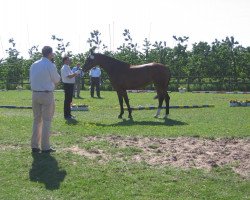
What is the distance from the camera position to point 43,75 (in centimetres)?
Answer: 973

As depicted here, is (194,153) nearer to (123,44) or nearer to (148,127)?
(148,127)

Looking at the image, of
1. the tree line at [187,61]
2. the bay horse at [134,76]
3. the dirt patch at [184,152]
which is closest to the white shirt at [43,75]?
the dirt patch at [184,152]

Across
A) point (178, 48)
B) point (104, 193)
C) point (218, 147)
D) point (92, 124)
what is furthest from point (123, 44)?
point (104, 193)

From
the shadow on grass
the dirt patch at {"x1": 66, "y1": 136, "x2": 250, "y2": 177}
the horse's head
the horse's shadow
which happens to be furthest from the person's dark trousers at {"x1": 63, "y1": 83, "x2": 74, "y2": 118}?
the dirt patch at {"x1": 66, "y1": 136, "x2": 250, "y2": 177}

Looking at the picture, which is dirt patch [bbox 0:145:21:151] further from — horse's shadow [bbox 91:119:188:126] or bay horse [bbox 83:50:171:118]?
bay horse [bbox 83:50:171:118]

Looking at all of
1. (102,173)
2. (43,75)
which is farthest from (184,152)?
(43,75)

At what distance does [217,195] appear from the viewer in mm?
7367

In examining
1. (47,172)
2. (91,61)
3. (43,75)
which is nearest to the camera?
(47,172)

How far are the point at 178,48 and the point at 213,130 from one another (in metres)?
32.9

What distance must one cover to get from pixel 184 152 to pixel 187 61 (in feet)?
115

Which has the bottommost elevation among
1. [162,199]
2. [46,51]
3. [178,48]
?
[162,199]

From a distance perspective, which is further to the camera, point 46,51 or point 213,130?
point 213,130

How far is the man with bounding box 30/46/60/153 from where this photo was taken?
9734 mm

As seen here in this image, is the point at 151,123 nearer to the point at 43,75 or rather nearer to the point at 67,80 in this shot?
the point at 67,80
